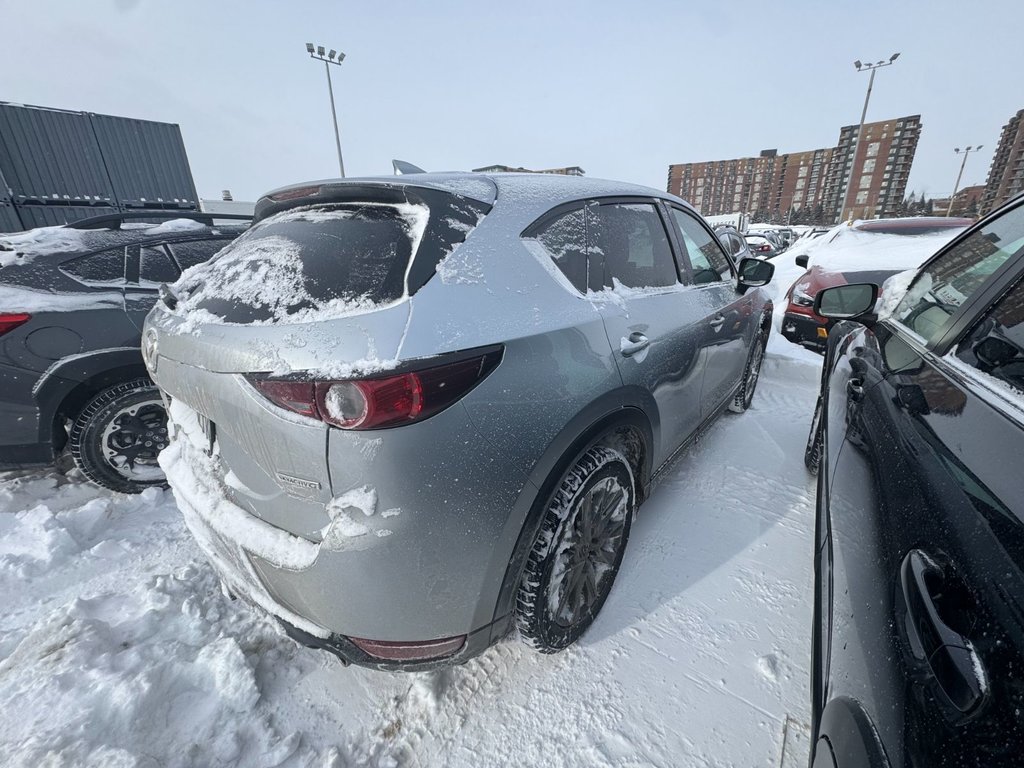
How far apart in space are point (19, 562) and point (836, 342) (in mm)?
4776

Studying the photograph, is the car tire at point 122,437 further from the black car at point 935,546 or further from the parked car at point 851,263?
the parked car at point 851,263

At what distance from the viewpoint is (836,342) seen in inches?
117

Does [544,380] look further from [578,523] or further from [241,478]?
[241,478]

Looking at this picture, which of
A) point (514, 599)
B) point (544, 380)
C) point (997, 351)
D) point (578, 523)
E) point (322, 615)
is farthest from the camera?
point (578, 523)

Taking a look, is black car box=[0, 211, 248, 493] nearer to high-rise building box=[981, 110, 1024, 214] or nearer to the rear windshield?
the rear windshield

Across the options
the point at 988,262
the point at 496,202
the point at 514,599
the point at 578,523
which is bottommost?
the point at 514,599

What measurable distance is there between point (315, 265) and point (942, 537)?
164 cm

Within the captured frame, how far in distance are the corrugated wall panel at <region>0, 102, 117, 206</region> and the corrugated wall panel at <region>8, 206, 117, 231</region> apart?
143 millimetres

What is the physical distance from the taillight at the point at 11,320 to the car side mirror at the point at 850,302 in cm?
422

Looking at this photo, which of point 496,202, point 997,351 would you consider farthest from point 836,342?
point 496,202

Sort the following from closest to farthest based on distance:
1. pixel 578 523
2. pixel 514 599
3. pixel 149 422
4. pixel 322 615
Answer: pixel 322 615
pixel 514 599
pixel 578 523
pixel 149 422

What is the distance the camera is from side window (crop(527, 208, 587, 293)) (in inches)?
66.8

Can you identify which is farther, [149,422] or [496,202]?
[149,422]

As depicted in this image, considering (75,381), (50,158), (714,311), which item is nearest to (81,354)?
(75,381)
